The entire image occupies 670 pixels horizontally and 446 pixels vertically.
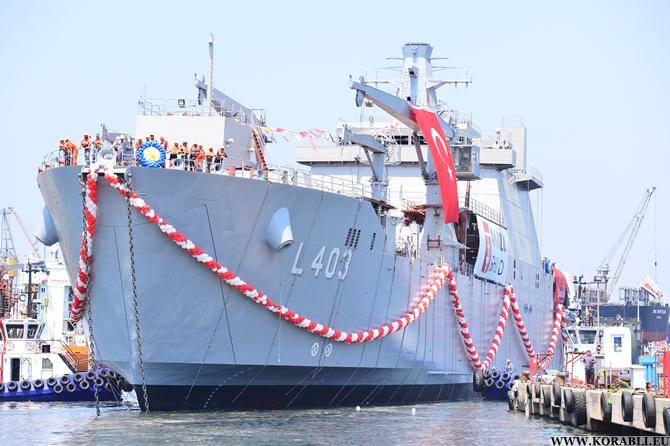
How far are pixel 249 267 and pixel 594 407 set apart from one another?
8176mm

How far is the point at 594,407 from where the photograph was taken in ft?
87.7

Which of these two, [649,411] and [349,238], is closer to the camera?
[649,411]

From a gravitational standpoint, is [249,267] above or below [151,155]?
below

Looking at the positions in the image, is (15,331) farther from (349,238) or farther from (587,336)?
(587,336)

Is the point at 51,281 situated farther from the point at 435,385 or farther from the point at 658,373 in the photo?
the point at 658,373

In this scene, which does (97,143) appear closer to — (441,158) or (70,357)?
(441,158)

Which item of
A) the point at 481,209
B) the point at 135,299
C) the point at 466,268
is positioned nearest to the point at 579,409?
the point at 135,299

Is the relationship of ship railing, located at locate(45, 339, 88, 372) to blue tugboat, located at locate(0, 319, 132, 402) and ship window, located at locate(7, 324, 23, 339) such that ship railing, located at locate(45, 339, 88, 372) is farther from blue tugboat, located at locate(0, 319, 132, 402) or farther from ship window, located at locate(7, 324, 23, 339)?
ship window, located at locate(7, 324, 23, 339)

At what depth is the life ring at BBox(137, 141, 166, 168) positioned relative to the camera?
28062 mm

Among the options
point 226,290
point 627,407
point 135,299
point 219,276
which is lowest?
point 627,407

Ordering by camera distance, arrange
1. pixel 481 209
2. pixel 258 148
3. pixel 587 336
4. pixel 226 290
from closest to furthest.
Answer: pixel 226 290, pixel 258 148, pixel 481 209, pixel 587 336

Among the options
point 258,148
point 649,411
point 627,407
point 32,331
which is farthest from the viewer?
point 32,331

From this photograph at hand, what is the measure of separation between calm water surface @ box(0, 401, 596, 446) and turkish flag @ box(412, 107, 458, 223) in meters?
6.16

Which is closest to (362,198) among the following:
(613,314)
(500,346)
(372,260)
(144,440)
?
(372,260)
